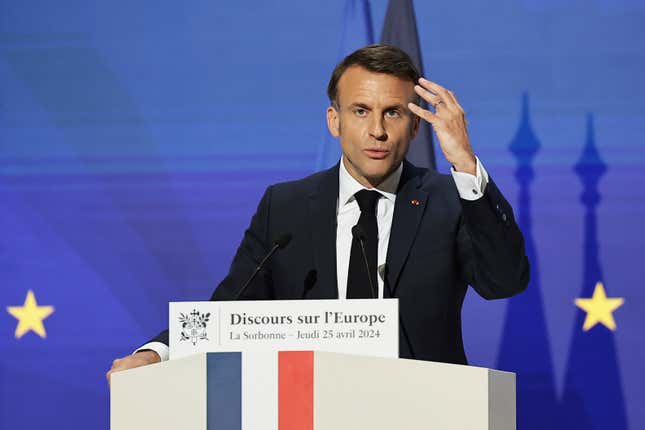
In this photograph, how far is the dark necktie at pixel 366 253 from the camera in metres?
2.97

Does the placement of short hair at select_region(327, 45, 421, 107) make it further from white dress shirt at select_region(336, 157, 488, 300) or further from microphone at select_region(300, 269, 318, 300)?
microphone at select_region(300, 269, 318, 300)

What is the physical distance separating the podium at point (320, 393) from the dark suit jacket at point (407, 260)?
893 millimetres

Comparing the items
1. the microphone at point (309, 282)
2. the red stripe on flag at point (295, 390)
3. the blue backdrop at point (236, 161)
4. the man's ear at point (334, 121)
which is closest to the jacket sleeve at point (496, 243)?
the microphone at point (309, 282)

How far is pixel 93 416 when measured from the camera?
14.4 ft

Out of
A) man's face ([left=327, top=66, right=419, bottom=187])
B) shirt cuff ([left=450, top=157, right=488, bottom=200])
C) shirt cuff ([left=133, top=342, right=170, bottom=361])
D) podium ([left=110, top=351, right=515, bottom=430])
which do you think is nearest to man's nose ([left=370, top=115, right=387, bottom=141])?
man's face ([left=327, top=66, right=419, bottom=187])

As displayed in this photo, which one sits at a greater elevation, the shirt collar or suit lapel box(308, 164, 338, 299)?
the shirt collar

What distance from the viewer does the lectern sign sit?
6.83 ft

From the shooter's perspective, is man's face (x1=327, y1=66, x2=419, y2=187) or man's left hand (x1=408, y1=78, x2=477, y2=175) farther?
man's face (x1=327, y1=66, x2=419, y2=187)

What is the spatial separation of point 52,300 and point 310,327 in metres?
2.57

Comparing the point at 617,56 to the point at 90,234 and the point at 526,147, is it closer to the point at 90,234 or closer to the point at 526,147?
the point at 526,147

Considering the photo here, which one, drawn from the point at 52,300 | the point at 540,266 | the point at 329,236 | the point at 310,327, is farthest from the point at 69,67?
the point at 310,327

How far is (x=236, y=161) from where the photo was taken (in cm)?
433

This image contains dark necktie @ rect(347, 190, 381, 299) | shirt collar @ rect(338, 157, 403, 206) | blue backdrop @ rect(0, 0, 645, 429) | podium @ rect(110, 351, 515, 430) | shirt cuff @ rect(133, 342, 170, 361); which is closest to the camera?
podium @ rect(110, 351, 515, 430)

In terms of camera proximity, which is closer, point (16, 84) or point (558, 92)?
point (558, 92)
